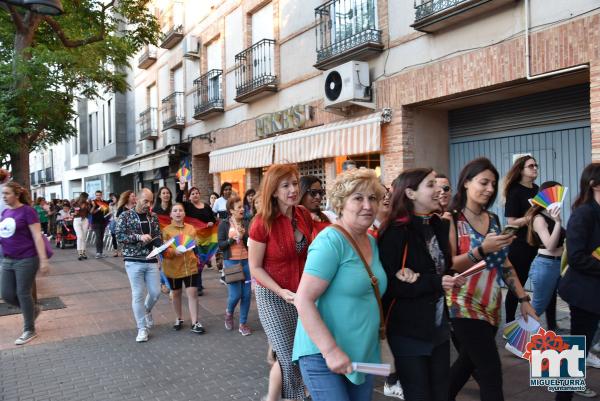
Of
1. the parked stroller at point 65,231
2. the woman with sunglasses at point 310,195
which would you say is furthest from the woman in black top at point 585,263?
the parked stroller at point 65,231

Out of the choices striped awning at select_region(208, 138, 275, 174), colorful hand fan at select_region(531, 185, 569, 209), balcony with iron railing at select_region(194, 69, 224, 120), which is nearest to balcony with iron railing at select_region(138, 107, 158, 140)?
balcony with iron railing at select_region(194, 69, 224, 120)

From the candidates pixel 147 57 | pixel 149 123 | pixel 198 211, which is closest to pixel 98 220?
pixel 149 123

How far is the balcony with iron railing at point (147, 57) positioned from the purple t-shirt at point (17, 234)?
16.1m

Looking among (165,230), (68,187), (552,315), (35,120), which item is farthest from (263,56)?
(68,187)

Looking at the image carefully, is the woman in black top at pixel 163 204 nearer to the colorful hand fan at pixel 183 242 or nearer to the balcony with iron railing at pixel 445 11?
the colorful hand fan at pixel 183 242

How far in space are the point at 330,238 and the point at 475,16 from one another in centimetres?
649

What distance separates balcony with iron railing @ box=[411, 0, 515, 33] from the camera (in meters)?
7.12

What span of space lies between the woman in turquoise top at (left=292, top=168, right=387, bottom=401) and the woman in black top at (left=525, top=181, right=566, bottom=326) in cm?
285

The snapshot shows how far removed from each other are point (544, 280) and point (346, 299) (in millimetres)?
3338

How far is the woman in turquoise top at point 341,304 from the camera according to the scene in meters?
2.17

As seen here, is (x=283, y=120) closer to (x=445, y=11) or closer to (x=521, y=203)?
(x=445, y=11)

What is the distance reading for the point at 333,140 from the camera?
1016 centimetres

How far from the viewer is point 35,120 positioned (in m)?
9.46

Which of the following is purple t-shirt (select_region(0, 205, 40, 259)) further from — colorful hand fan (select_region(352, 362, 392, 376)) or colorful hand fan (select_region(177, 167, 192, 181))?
colorful hand fan (select_region(177, 167, 192, 181))
